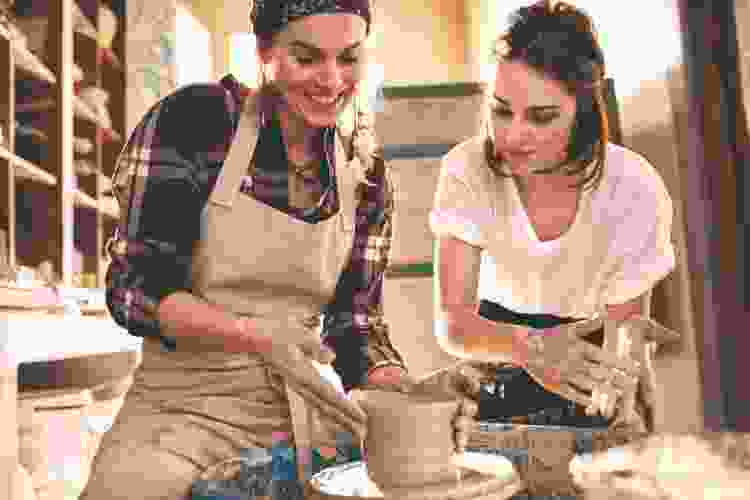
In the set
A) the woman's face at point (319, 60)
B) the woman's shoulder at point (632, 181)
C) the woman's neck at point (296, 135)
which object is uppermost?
the woman's face at point (319, 60)

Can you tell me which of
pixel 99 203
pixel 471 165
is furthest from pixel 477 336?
pixel 99 203

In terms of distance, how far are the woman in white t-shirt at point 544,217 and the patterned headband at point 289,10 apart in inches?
7.2

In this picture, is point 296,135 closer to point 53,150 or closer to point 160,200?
point 160,200

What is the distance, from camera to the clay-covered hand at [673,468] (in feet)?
1.13

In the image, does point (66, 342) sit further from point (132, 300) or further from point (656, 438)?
point (656, 438)

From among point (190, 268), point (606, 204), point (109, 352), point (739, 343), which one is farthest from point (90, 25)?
point (739, 343)

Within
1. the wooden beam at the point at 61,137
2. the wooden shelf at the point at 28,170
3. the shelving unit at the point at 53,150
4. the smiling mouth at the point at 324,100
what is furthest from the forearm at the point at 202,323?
the wooden beam at the point at 61,137

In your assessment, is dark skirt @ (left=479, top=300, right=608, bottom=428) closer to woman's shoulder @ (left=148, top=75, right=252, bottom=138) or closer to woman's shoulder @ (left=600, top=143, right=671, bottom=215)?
woman's shoulder @ (left=600, top=143, right=671, bottom=215)

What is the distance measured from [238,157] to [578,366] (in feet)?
1.17

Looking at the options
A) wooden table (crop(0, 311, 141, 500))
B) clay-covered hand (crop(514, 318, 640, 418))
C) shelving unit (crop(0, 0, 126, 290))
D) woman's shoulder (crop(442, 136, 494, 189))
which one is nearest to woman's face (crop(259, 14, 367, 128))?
woman's shoulder (crop(442, 136, 494, 189))

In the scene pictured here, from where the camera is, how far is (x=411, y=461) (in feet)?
1.43

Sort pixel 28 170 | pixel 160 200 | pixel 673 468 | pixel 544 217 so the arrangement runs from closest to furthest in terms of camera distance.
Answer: pixel 673 468, pixel 160 200, pixel 544 217, pixel 28 170

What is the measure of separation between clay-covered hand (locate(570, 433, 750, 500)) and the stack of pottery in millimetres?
61

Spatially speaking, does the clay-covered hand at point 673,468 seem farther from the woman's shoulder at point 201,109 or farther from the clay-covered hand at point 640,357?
the woman's shoulder at point 201,109
